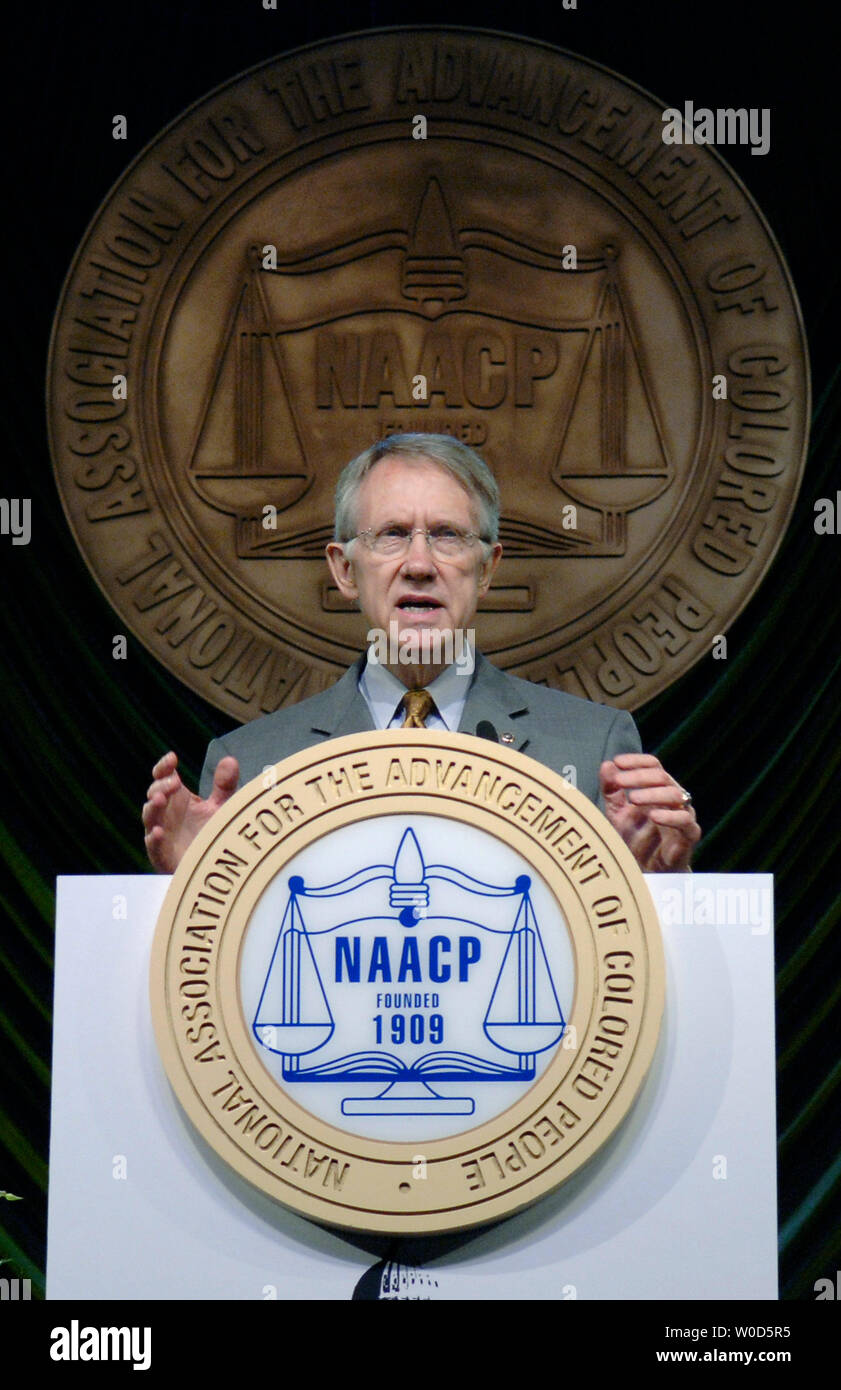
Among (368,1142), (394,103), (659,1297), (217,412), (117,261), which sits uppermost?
(394,103)

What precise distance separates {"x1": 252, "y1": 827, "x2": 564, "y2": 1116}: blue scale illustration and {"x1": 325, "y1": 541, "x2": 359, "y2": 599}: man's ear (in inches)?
34.7

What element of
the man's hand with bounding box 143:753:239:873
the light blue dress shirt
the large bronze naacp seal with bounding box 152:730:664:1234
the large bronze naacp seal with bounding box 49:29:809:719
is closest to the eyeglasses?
the light blue dress shirt

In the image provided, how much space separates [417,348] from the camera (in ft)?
14.8

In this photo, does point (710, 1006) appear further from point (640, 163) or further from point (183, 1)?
point (183, 1)

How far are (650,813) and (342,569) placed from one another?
811 millimetres

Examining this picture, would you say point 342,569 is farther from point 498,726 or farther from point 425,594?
point 498,726

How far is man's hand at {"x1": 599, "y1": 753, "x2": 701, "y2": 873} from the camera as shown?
260cm

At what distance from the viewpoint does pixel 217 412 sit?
4543 mm

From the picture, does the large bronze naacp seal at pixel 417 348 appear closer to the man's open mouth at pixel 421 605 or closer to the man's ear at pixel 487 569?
the man's ear at pixel 487 569

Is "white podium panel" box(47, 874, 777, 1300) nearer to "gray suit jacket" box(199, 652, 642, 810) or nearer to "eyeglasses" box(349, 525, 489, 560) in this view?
"gray suit jacket" box(199, 652, 642, 810)

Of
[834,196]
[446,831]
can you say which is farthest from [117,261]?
[446,831]

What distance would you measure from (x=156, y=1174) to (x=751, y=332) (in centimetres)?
272

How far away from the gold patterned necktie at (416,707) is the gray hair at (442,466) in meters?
0.29

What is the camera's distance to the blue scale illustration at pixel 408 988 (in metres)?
2.31
